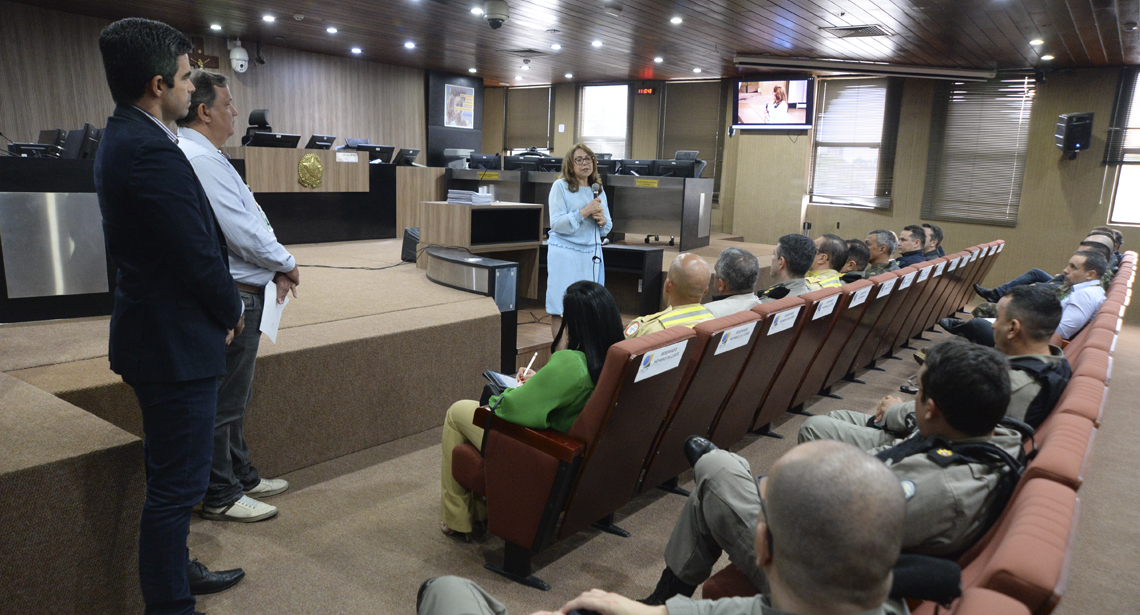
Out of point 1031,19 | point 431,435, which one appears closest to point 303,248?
point 431,435

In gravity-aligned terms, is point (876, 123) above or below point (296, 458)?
above

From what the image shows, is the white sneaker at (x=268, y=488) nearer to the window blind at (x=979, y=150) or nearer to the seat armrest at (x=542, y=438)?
the seat armrest at (x=542, y=438)

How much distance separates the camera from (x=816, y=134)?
10.1 m

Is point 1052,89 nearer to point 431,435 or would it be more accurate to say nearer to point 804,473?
point 431,435

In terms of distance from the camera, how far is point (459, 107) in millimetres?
Answer: 12406

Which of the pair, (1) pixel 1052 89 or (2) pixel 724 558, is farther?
(1) pixel 1052 89

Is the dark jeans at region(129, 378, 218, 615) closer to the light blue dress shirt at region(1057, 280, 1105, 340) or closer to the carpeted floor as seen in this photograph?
the carpeted floor

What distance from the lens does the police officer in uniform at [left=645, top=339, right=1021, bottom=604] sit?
1452mm

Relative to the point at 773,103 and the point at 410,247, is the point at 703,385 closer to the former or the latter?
the point at 410,247

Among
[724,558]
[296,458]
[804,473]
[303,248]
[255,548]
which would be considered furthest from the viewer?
[303,248]

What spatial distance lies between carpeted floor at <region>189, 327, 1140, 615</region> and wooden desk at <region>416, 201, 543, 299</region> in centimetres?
220

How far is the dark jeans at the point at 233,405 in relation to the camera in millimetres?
2303

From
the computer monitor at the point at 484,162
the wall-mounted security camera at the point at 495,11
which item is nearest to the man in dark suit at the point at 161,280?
the wall-mounted security camera at the point at 495,11

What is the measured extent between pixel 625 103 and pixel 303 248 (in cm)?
695
